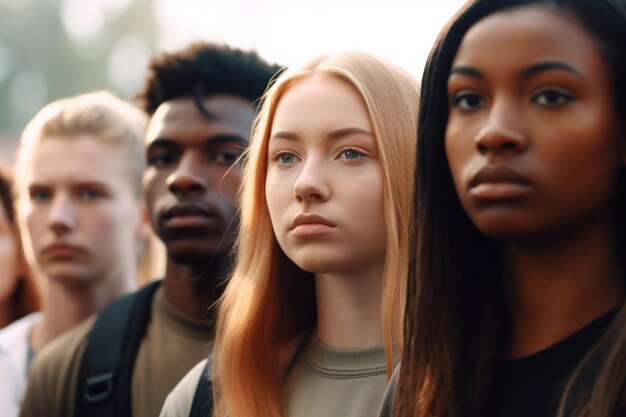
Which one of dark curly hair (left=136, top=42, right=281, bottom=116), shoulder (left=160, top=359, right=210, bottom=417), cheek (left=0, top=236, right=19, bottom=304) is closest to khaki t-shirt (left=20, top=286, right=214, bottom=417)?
shoulder (left=160, top=359, right=210, bottom=417)

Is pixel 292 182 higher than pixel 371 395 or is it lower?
higher

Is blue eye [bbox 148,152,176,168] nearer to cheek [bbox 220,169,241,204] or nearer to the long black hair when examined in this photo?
cheek [bbox 220,169,241,204]

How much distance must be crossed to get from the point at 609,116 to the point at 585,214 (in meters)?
0.22

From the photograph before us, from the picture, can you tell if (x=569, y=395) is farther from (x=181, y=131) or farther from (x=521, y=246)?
(x=181, y=131)

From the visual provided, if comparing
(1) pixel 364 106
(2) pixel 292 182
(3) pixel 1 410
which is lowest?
(3) pixel 1 410

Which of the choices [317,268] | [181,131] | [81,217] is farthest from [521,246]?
[81,217]

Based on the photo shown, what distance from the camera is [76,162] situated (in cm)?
572

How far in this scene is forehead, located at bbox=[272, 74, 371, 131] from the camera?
3516 mm

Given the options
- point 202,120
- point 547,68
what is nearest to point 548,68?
point 547,68

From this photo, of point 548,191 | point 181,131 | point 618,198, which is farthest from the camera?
point 181,131

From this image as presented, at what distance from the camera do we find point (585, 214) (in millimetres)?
2559

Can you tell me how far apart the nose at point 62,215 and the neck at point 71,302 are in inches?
13.6

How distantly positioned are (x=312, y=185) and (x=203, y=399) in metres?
0.86

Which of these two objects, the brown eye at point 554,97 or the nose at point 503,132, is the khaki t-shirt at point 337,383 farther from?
the brown eye at point 554,97
